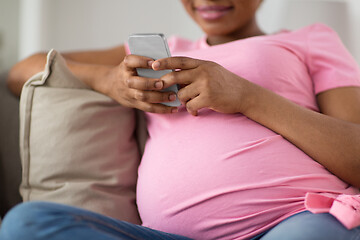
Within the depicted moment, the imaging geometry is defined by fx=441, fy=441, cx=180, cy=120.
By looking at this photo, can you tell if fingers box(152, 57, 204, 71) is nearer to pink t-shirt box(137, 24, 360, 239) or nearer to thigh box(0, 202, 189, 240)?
pink t-shirt box(137, 24, 360, 239)

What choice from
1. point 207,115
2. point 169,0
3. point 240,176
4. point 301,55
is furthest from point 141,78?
point 169,0

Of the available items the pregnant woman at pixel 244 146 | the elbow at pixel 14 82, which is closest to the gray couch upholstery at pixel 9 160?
the elbow at pixel 14 82

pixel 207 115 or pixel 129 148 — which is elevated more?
pixel 207 115

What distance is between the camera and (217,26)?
1.23 meters

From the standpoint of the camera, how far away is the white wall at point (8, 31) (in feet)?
6.69

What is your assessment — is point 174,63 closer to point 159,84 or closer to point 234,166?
point 159,84

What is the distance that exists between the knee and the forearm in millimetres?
477

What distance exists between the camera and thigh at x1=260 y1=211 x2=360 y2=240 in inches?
28.2

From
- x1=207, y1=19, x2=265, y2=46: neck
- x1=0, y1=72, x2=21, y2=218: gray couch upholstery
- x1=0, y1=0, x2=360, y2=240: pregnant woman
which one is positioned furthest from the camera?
x1=207, y1=19, x2=265, y2=46: neck

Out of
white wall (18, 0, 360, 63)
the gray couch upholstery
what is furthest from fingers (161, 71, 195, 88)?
white wall (18, 0, 360, 63)

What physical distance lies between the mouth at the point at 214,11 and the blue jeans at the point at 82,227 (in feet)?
2.05

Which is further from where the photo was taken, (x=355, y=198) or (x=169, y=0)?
(x=169, y=0)

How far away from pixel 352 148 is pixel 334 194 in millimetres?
104

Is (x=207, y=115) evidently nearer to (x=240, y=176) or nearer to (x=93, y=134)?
(x=240, y=176)
